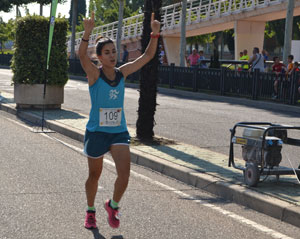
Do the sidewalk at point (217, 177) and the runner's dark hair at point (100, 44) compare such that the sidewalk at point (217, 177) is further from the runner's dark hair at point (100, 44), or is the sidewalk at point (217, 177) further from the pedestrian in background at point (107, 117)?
the runner's dark hair at point (100, 44)

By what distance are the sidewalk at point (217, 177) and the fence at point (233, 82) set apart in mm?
10816

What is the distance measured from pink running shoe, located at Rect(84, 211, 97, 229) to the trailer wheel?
2074 mm

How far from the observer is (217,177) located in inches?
310

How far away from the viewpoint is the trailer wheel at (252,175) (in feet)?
23.5

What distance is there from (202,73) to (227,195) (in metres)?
20.1

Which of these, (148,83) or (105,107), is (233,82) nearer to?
(148,83)

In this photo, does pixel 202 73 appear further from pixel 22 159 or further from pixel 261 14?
pixel 22 159

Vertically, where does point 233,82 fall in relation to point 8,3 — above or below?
below

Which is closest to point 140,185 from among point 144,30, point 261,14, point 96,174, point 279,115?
point 96,174

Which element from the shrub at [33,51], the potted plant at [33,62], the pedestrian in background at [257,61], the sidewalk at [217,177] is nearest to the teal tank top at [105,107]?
the sidewalk at [217,177]

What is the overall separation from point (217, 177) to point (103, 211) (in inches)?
71.5

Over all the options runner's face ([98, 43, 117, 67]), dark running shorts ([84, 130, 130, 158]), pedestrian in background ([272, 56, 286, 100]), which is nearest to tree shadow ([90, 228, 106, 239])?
dark running shorts ([84, 130, 130, 158])

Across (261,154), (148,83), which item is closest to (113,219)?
(261,154)

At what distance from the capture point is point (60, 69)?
1709cm
